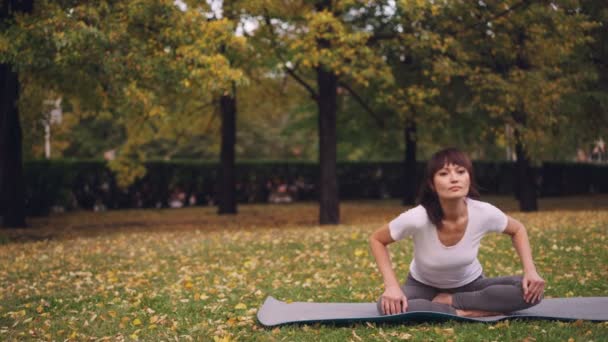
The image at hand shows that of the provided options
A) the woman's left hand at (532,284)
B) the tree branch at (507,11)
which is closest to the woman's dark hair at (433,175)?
the woman's left hand at (532,284)

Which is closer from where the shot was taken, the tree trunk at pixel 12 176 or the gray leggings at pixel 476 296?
the gray leggings at pixel 476 296

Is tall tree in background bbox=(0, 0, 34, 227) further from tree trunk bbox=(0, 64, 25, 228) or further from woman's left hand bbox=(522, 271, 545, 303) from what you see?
woman's left hand bbox=(522, 271, 545, 303)

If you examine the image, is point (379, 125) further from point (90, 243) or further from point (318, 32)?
point (90, 243)

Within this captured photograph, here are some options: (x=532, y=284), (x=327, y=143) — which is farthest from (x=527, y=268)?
(x=327, y=143)

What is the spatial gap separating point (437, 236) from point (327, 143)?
1161cm

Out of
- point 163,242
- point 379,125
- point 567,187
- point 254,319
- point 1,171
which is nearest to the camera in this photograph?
point 254,319

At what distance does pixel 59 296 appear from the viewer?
24.4 feet

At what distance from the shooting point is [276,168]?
96.8ft

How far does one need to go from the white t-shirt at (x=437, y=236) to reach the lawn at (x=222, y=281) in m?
0.49

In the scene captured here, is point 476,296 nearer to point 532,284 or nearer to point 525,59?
point 532,284

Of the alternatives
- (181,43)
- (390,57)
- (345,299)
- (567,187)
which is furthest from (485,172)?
(345,299)

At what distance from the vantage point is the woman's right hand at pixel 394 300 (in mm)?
5094

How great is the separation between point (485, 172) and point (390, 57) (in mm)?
18521

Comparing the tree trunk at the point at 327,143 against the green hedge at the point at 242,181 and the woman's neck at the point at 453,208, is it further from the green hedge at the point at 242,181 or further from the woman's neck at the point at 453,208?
the woman's neck at the point at 453,208
